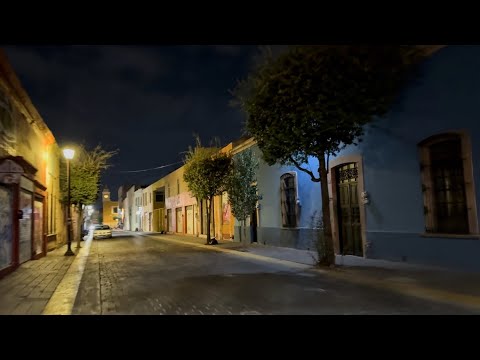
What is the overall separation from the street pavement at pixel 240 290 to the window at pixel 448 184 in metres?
1.57

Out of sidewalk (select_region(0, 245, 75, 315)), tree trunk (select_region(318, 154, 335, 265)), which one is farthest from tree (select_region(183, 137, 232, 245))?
tree trunk (select_region(318, 154, 335, 265))

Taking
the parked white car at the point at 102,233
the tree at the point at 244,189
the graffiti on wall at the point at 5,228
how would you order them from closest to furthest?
the graffiti on wall at the point at 5,228, the tree at the point at 244,189, the parked white car at the point at 102,233

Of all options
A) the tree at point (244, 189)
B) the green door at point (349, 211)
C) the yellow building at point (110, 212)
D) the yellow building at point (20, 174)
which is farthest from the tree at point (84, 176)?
the yellow building at point (110, 212)

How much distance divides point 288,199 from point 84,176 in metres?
15.2

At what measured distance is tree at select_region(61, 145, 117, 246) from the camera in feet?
85.8

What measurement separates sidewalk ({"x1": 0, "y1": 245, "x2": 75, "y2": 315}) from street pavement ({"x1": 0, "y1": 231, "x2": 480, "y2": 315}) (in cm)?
2

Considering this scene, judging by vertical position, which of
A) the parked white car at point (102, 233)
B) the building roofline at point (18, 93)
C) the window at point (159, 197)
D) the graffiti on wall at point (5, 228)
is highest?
the building roofline at point (18, 93)

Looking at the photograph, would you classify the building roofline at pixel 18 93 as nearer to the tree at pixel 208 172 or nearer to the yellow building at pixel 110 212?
the tree at pixel 208 172

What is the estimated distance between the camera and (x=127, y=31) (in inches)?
220

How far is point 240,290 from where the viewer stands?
28.9ft

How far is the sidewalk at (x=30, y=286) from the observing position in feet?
24.2

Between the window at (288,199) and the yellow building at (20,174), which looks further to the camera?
the window at (288,199)
